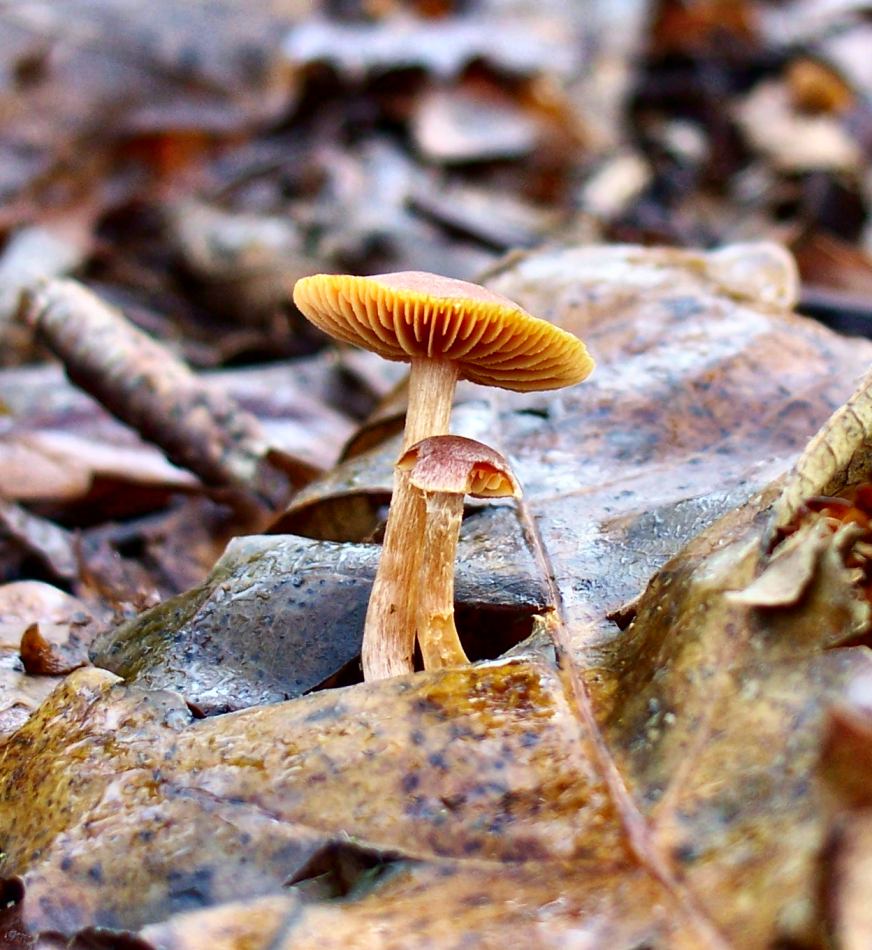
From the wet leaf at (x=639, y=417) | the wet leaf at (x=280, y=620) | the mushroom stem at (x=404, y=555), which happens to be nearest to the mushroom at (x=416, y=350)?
the mushroom stem at (x=404, y=555)

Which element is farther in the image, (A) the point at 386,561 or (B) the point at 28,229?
(B) the point at 28,229

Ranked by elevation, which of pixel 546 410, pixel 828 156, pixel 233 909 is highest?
pixel 828 156

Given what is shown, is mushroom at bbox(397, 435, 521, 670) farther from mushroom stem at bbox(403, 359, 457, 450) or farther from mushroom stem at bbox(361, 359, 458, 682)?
mushroom stem at bbox(403, 359, 457, 450)

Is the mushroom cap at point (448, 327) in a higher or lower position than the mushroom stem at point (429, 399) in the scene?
higher

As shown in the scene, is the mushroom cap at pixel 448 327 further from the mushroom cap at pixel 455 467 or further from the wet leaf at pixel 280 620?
the wet leaf at pixel 280 620

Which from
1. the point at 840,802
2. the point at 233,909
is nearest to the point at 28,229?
the point at 233,909

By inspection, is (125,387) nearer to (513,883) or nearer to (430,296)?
(430,296)

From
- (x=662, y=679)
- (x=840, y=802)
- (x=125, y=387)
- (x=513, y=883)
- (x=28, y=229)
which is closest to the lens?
(x=840, y=802)

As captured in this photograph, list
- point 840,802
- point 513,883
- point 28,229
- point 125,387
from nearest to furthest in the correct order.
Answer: point 840,802
point 513,883
point 125,387
point 28,229
